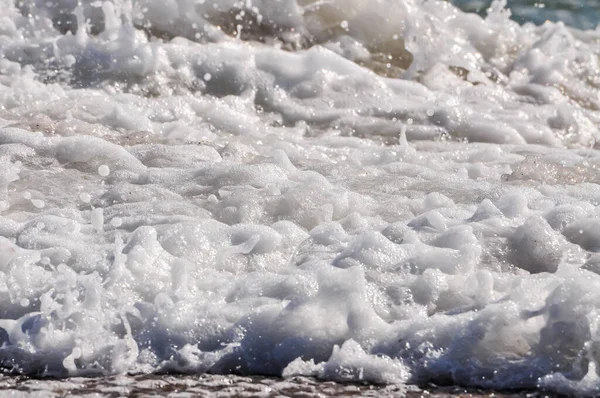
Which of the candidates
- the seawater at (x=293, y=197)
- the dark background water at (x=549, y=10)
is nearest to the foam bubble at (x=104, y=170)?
the seawater at (x=293, y=197)

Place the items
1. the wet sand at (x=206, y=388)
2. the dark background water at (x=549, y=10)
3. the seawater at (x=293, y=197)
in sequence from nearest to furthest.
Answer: the wet sand at (x=206, y=388)
the seawater at (x=293, y=197)
the dark background water at (x=549, y=10)

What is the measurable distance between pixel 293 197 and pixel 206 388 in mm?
1114

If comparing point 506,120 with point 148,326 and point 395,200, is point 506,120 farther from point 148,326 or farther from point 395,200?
point 148,326

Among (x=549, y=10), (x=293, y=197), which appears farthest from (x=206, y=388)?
(x=549, y=10)

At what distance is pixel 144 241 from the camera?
2.59 metres

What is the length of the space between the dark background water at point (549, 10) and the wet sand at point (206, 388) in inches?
255

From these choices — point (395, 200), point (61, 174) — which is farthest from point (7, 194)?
point (395, 200)

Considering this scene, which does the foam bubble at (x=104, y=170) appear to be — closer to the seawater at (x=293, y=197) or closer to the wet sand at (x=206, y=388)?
the seawater at (x=293, y=197)

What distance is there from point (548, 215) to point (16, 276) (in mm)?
1724

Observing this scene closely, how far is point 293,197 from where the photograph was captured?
3.03 m

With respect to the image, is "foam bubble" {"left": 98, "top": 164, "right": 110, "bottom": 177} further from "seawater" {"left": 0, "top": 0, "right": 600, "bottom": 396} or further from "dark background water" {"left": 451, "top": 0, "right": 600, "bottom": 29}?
"dark background water" {"left": 451, "top": 0, "right": 600, "bottom": 29}

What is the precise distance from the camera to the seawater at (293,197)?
7.14 feet

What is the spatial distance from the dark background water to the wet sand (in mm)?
6476

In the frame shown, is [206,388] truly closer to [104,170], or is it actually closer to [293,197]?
[293,197]
